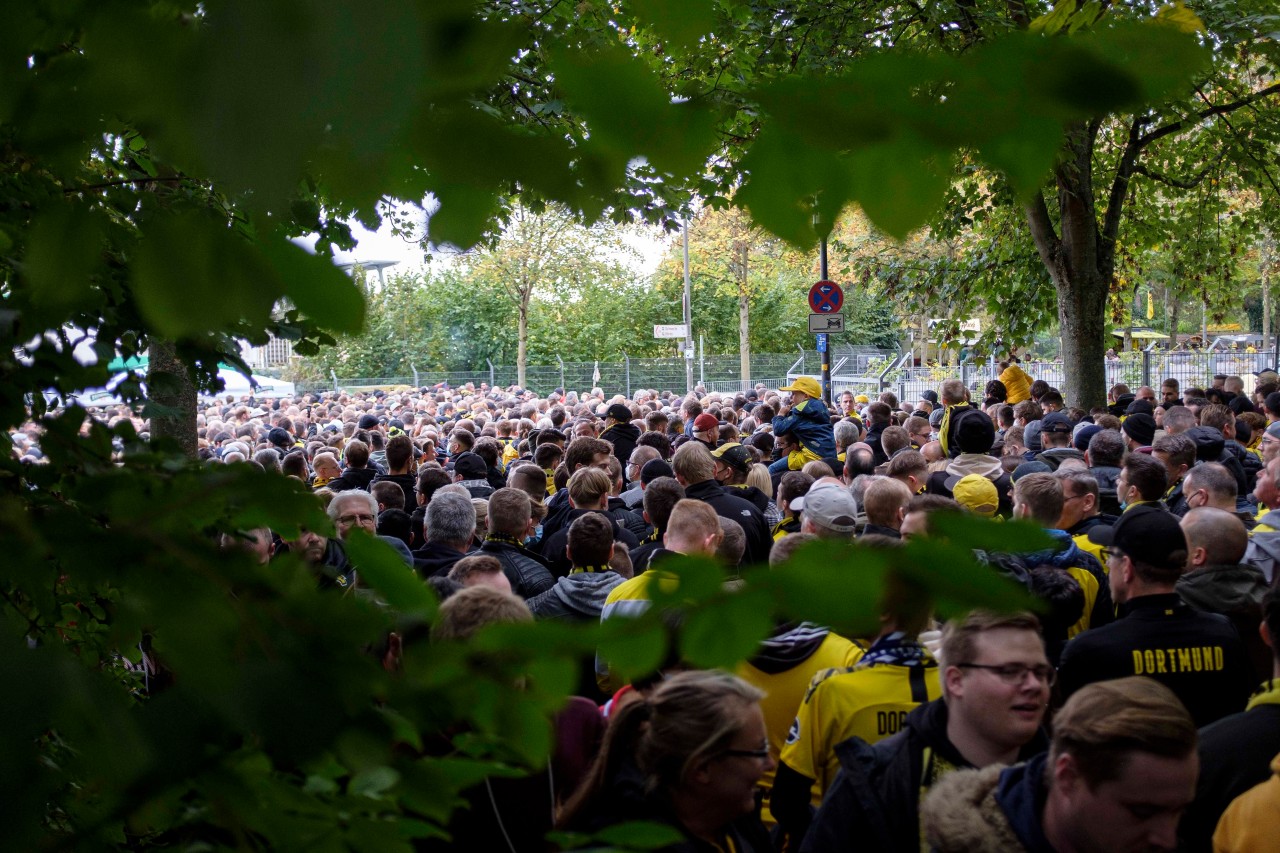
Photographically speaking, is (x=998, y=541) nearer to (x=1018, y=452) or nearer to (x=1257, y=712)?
(x=1257, y=712)

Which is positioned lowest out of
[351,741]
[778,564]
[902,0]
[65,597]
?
[65,597]

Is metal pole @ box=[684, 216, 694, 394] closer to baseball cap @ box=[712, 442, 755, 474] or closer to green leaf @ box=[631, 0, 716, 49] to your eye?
baseball cap @ box=[712, 442, 755, 474]

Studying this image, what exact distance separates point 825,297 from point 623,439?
22.5 feet

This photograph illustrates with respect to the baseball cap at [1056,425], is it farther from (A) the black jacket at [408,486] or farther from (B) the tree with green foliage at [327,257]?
(B) the tree with green foliage at [327,257]

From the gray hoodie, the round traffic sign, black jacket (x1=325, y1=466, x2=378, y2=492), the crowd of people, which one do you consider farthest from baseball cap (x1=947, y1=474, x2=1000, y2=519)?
the round traffic sign

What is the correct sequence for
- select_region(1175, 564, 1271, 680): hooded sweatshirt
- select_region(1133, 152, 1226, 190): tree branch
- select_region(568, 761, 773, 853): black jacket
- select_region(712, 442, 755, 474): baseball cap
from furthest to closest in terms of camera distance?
select_region(1133, 152, 1226, 190): tree branch
select_region(712, 442, 755, 474): baseball cap
select_region(1175, 564, 1271, 680): hooded sweatshirt
select_region(568, 761, 773, 853): black jacket

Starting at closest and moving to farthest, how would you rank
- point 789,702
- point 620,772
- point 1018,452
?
1. point 620,772
2. point 789,702
3. point 1018,452

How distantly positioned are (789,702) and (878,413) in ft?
29.7

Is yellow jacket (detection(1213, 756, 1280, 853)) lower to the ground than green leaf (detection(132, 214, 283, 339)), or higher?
lower

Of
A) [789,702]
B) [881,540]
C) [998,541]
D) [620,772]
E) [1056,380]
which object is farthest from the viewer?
[1056,380]

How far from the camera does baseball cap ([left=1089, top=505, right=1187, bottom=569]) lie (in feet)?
13.6

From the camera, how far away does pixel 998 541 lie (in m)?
0.89

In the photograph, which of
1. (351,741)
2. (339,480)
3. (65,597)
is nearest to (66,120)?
(351,741)

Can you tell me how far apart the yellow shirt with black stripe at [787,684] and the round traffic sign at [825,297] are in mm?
13416
